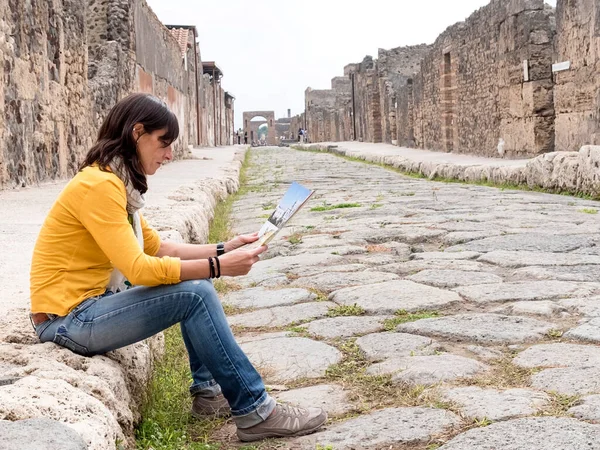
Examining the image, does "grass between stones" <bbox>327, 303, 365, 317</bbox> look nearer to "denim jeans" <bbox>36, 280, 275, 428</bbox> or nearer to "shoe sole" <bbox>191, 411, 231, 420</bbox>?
"shoe sole" <bbox>191, 411, 231, 420</bbox>

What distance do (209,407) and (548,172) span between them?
7.43m

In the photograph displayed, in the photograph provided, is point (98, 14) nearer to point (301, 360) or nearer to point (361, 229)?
point (361, 229)

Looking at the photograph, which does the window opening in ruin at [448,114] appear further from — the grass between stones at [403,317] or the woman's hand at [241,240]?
the woman's hand at [241,240]

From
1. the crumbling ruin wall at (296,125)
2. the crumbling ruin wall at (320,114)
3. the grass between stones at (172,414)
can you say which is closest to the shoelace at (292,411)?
the grass between stones at (172,414)

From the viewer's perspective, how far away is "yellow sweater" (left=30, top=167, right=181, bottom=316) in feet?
7.66

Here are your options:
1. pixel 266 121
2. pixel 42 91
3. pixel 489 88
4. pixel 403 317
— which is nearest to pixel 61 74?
pixel 42 91

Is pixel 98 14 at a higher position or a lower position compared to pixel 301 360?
higher

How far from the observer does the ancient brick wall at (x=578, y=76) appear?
10125 millimetres

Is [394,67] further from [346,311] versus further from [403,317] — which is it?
[403,317]

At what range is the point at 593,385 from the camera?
8.16 ft

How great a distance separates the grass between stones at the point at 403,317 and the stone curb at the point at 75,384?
96 cm

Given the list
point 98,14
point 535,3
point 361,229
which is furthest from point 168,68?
point 361,229

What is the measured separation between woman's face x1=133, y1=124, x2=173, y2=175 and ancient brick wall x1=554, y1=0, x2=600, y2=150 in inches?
337

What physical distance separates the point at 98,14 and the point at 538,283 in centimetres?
992
